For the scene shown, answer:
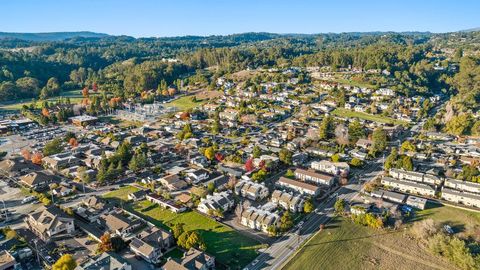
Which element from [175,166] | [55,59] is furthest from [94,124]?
[55,59]

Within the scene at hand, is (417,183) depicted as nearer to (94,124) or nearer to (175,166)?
(175,166)

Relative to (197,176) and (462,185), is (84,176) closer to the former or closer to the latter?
(197,176)

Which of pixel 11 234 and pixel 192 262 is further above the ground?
pixel 192 262

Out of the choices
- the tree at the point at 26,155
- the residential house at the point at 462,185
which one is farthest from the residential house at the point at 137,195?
the residential house at the point at 462,185

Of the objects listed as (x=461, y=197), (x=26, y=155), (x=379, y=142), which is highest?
(x=379, y=142)

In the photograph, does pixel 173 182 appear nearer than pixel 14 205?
No

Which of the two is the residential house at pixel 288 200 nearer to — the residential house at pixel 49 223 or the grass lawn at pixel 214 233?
the grass lawn at pixel 214 233

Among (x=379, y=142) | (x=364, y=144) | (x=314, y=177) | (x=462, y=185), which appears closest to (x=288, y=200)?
(x=314, y=177)
